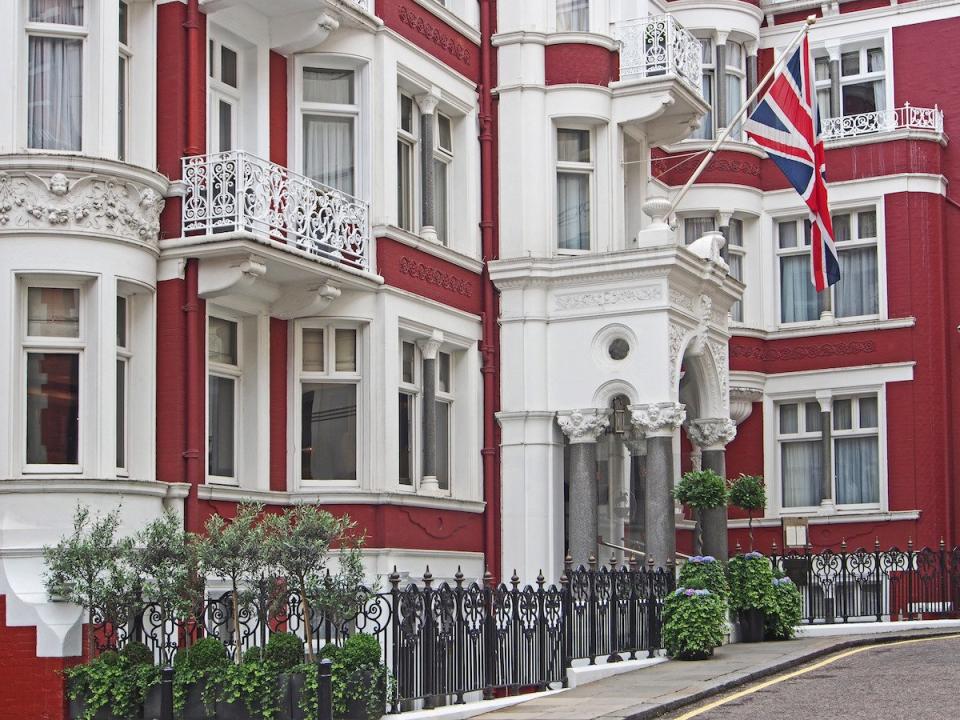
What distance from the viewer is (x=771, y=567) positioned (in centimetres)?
2450

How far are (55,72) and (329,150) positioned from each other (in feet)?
16.8

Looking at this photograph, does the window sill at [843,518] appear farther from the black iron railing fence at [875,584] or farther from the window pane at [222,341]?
the window pane at [222,341]

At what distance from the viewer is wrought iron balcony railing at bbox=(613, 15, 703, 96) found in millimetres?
26109

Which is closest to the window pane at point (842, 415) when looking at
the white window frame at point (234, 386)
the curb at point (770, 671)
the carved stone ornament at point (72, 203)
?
the curb at point (770, 671)

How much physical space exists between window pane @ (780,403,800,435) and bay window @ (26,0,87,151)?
60.4 feet

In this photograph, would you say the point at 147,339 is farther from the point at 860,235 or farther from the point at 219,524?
the point at 860,235

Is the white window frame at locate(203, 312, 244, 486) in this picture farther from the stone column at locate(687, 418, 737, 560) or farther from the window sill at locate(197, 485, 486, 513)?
the stone column at locate(687, 418, 737, 560)

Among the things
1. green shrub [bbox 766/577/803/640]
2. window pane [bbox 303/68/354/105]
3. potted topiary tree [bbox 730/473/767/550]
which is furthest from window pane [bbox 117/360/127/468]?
green shrub [bbox 766/577/803/640]

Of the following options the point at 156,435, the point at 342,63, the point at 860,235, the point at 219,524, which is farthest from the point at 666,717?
the point at 860,235

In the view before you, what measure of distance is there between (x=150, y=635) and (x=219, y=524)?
1.36m

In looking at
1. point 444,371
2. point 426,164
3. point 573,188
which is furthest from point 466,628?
point 573,188

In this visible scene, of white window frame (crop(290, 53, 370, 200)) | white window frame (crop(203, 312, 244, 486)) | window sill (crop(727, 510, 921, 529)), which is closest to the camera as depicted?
white window frame (crop(203, 312, 244, 486))

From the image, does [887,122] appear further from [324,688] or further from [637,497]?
[324,688]

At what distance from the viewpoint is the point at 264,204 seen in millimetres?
19703
